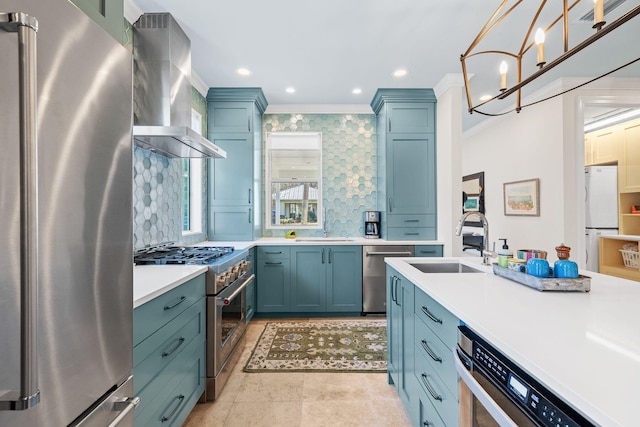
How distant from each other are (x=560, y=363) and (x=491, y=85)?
145 inches

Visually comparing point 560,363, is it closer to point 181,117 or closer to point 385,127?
point 181,117

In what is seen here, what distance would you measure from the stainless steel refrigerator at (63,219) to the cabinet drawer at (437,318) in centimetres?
114

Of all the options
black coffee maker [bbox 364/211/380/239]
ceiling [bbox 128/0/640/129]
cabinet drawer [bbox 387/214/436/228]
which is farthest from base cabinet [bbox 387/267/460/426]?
ceiling [bbox 128/0/640/129]

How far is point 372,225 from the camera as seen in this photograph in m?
3.90

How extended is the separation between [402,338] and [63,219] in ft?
5.62

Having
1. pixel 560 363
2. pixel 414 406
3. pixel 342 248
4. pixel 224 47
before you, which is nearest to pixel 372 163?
pixel 342 248

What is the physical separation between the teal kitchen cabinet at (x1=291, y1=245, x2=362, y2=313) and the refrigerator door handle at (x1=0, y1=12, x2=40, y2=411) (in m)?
2.90

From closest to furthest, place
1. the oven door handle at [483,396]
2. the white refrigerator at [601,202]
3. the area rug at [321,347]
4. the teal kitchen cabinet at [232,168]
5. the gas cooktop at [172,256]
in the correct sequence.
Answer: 1. the oven door handle at [483,396]
2. the gas cooktop at [172,256]
3. the area rug at [321,347]
4. the teal kitchen cabinet at [232,168]
5. the white refrigerator at [601,202]

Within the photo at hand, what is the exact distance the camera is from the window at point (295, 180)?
4102 mm

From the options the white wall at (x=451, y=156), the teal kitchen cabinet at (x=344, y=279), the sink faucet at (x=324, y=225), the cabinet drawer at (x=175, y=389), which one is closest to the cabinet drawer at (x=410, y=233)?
the white wall at (x=451, y=156)

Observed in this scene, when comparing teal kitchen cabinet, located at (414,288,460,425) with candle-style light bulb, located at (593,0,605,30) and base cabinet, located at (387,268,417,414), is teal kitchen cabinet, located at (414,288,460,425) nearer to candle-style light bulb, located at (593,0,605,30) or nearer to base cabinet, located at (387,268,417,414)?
base cabinet, located at (387,268,417,414)

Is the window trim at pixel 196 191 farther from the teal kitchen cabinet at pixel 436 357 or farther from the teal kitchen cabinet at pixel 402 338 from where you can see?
the teal kitchen cabinet at pixel 436 357

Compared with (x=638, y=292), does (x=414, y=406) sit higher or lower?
lower

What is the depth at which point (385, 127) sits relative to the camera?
360 centimetres
